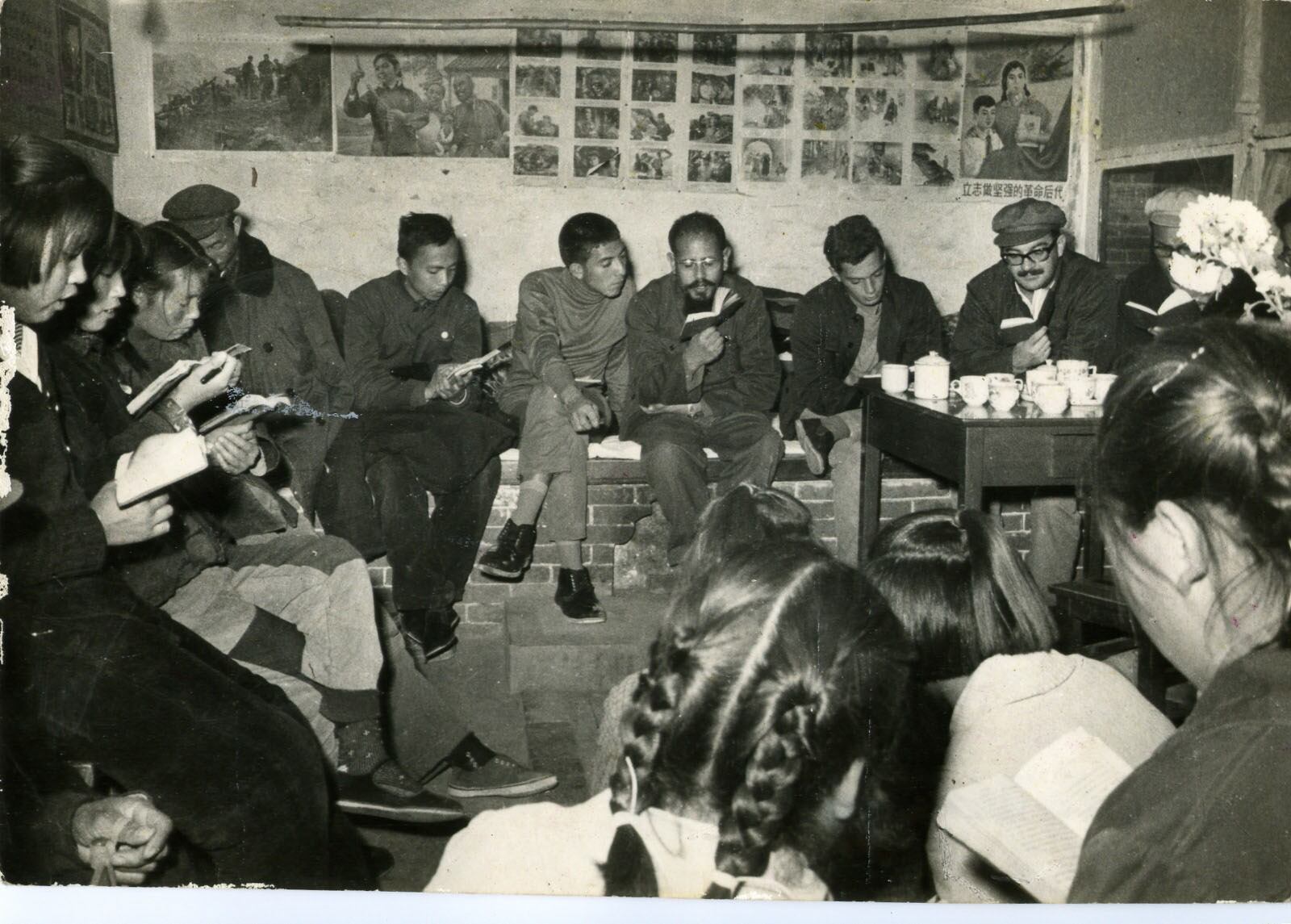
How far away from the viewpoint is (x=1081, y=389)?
2.66m

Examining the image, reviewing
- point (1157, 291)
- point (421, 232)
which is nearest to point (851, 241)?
point (1157, 291)

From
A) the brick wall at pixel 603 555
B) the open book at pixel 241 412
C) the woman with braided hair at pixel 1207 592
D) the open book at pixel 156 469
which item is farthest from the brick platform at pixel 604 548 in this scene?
the woman with braided hair at pixel 1207 592

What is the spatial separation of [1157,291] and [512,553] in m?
1.82

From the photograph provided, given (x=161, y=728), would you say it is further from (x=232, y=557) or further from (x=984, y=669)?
(x=984, y=669)

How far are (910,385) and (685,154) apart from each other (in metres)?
1.03

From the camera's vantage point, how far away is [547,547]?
2.72 m

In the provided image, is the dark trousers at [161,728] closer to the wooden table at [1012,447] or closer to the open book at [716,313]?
the open book at [716,313]

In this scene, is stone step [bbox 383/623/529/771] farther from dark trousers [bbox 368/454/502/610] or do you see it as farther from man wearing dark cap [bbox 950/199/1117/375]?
man wearing dark cap [bbox 950/199/1117/375]

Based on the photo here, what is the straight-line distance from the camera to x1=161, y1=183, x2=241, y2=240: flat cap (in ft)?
6.66

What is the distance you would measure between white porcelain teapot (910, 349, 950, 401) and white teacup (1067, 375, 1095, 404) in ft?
1.00

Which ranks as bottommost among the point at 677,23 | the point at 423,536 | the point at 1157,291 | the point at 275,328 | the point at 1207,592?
the point at 423,536

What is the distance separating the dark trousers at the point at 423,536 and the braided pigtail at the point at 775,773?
1.56 m

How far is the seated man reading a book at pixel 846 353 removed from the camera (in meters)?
2.94

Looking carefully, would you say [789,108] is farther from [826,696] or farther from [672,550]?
[826,696]
